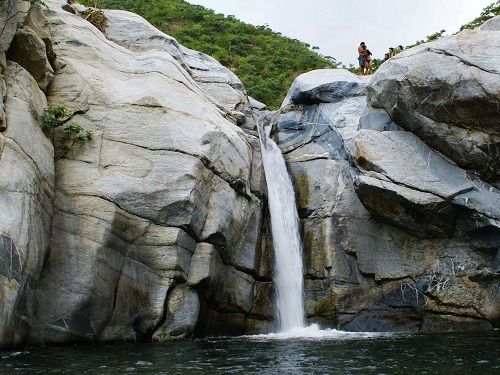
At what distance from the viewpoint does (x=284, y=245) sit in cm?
2312

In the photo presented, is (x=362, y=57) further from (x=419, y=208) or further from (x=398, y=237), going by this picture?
(x=419, y=208)

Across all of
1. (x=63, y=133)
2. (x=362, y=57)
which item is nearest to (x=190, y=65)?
(x=362, y=57)

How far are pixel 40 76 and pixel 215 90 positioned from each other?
35.6ft

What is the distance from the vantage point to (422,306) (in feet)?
71.6

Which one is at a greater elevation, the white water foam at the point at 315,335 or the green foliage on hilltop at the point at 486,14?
the green foliage on hilltop at the point at 486,14

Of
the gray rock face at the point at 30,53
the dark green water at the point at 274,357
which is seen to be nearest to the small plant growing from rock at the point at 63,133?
the gray rock face at the point at 30,53

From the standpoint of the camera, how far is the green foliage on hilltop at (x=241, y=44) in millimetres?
49578

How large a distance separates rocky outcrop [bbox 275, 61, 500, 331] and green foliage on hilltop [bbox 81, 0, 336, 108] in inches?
933

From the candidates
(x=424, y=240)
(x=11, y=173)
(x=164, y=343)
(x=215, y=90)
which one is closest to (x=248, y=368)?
(x=164, y=343)

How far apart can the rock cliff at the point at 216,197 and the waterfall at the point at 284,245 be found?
0.39 m

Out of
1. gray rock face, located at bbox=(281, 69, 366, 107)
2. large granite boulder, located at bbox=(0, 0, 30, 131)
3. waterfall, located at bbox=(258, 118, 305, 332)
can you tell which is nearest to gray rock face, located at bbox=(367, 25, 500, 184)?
gray rock face, located at bbox=(281, 69, 366, 107)

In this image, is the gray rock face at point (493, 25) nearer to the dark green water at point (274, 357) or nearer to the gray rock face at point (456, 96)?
the gray rock face at point (456, 96)

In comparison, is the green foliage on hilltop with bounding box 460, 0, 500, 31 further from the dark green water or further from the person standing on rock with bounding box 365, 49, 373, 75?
the dark green water

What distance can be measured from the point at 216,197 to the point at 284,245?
Result: 4157mm
